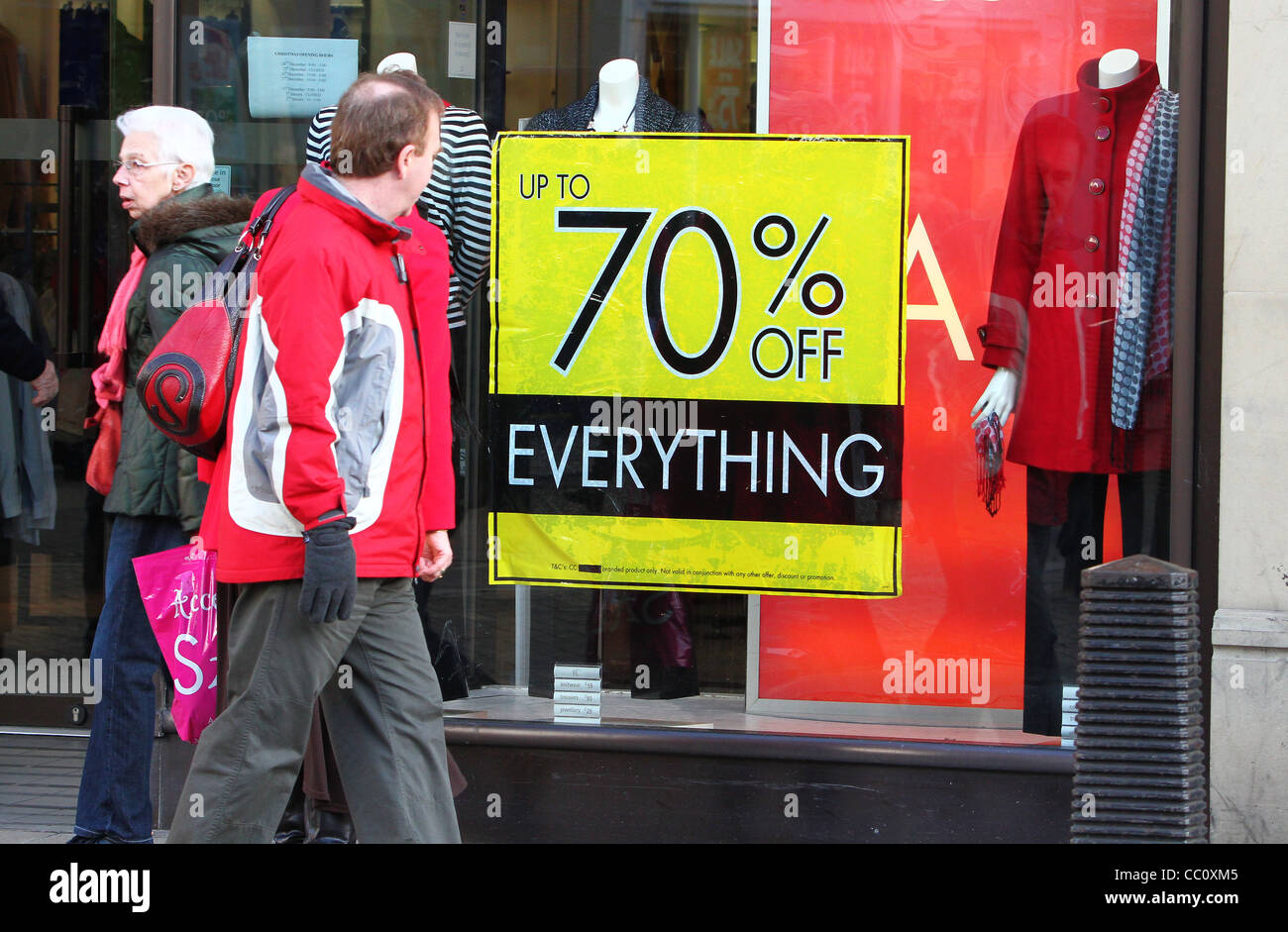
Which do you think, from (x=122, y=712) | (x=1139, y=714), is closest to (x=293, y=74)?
(x=122, y=712)

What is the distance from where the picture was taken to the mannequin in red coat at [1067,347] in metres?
5.19

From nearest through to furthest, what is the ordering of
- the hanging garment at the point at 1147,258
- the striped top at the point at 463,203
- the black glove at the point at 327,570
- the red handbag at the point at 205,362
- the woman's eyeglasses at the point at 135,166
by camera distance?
the black glove at the point at 327,570
the red handbag at the point at 205,362
the woman's eyeglasses at the point at 135,166
the hanging garment at the point at 1147,258
the striped top at the point at 463,203

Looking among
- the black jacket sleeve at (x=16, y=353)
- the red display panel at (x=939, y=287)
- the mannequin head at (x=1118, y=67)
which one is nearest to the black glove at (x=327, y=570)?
the red display panel at (x=939, y=287)

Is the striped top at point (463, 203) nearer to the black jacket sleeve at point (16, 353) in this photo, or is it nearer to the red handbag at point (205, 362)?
the black jacket sleeve at point (16, 353)

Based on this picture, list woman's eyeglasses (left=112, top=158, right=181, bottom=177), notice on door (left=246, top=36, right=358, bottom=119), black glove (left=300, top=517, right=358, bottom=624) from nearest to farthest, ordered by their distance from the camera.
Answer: black glove (left=300, top=517, right=358, bottom=624)
woman's eyeglasses (left=112, top=158, right=181, bottom=177)
notice on door (left=246, top=36, right=358, bottom=119)

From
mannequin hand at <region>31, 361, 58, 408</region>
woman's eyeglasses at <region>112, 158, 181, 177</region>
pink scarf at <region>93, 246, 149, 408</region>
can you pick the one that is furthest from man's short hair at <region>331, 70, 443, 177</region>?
mannequin hand at <region>31, 361, 58, 408</region>

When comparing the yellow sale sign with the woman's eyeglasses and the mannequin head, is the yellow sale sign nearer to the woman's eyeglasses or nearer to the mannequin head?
the mannequin head

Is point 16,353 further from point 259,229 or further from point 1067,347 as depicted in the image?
point 1067,347

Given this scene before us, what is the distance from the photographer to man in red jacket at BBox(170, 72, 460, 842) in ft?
11.7

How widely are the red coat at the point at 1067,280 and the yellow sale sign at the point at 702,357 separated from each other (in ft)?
1.37

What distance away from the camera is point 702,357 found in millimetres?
5289

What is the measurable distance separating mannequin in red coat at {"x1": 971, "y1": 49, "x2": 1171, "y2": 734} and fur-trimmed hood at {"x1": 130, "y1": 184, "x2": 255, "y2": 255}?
8.58 ft

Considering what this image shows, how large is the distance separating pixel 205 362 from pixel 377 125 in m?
0.75
